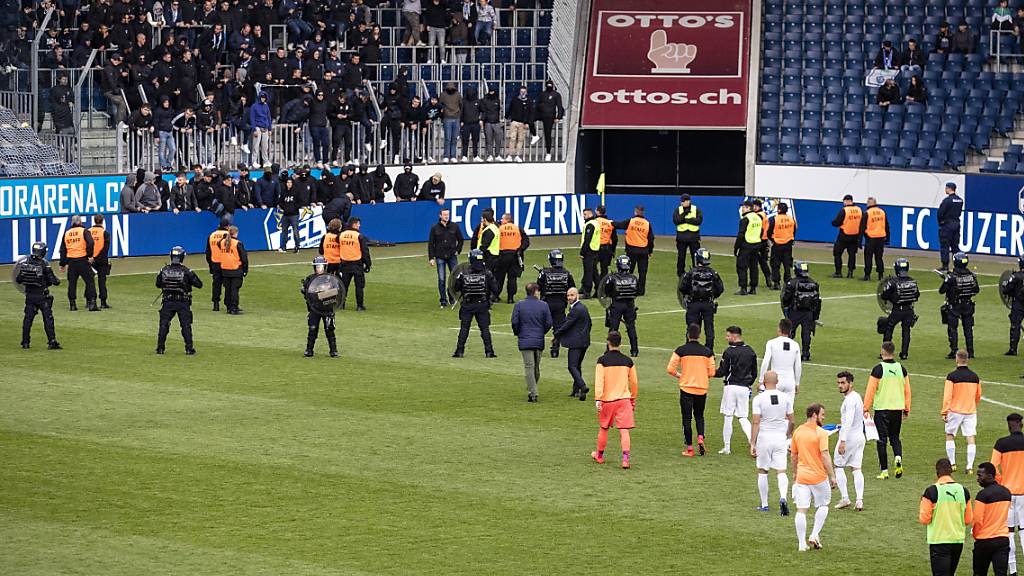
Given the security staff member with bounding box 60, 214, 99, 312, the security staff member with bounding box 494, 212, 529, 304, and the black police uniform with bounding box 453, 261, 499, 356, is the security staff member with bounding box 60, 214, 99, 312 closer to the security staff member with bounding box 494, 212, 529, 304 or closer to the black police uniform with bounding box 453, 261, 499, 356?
the security staff member with bounding box 494, 212, 529, 304

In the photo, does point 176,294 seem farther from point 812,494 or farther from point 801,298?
point 812,494

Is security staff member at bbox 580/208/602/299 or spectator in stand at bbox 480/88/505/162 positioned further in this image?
spectator in stand at bbox 480/88/505/162

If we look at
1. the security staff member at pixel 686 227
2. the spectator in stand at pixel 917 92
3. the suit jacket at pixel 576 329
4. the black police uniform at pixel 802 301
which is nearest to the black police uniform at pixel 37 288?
the suit jacket at pixel 576 329

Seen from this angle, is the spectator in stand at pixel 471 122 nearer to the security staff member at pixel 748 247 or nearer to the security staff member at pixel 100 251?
the security staff member at pixel 748 247

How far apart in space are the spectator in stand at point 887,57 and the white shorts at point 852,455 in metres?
29.6

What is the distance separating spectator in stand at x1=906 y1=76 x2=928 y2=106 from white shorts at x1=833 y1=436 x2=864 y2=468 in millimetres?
28787

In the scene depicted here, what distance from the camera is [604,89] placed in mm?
49406

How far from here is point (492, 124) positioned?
47.5 m

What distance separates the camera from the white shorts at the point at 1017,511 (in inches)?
701

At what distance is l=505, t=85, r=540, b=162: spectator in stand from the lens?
47844 millimetres

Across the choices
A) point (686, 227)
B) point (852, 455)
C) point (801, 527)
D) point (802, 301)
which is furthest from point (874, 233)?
point (801, 527)

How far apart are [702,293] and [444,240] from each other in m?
7.45

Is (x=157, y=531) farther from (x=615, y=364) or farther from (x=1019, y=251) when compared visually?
(x=1019, y=251)

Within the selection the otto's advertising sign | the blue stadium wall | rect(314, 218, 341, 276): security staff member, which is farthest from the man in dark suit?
the otto's advertising sign
